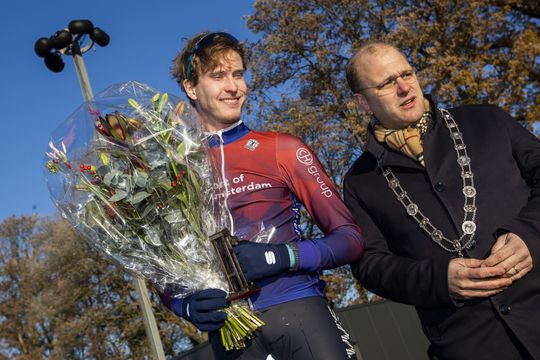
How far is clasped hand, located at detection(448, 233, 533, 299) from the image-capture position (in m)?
2.85

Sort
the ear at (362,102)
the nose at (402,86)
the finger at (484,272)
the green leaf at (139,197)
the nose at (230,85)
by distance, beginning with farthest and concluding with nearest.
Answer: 1. the ear at (362,102)
2. the nose at (230,85)
3. the nose at (402,86)
4. the green leaf at (139,197)
5. the finger at (484,272)

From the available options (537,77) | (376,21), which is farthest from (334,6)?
(537,77)

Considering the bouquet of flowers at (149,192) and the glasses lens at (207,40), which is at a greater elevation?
the glasses lens at (207,40)

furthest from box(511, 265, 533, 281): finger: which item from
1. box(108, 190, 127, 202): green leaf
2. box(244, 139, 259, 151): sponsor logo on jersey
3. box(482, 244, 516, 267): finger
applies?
box(108, 190, 127, 202): green leaf

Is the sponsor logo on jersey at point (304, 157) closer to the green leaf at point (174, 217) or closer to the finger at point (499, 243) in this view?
the green leaf at point (174, 217)

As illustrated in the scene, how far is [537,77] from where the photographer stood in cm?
1711

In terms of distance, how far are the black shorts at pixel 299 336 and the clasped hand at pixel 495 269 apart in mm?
613

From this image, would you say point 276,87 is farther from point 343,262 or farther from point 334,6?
point 343,262

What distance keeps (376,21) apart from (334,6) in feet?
4.43

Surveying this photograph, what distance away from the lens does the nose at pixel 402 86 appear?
3.45 metres

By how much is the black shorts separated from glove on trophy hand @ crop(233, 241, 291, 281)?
23 cm

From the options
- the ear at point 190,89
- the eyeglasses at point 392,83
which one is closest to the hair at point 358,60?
the eyeglasses at point 392,83

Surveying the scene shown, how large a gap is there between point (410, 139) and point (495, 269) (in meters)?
0.88

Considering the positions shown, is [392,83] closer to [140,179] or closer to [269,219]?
[269,219]
